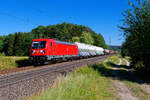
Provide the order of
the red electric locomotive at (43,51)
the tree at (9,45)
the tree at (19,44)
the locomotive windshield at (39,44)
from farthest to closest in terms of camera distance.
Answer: the tree at (9,45) < the tree at (19,44) < the locomotive windshield at (39,44) < the red electric locomotive at (43,51)

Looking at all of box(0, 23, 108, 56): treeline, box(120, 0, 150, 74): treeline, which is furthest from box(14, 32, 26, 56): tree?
box(120, 0, 150, 74): treeline

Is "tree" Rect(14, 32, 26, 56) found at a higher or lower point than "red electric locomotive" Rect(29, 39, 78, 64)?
higher

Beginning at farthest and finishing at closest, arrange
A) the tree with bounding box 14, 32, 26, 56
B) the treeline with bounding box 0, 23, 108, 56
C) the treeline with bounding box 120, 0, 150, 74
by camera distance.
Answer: the treeline with bounding box 0, 23, 108, 56, the tree with bounding box 14, 32, 26, 56, the treeline with bounding box 120, 0, 150, 74

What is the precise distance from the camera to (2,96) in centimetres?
684

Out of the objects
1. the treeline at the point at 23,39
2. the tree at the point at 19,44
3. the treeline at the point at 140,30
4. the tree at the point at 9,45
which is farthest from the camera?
the tree at the point at 9,45

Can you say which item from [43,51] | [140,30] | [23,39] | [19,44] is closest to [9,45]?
Answer: [19,44]

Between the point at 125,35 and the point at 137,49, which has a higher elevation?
the point at 125,35

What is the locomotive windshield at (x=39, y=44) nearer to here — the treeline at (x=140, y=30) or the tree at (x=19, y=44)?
the treeline at (x=140, y=30)

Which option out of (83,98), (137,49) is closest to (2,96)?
(83,98)

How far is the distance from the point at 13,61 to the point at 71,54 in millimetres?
12357

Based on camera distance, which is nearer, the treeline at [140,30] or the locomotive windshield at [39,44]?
the treeline at [140,30]

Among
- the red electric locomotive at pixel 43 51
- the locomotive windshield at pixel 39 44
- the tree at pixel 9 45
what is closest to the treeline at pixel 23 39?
the tree at pixel 9 45

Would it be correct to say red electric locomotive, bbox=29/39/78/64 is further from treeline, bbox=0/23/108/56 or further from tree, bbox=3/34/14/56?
tree, bbox=3/34/14/56

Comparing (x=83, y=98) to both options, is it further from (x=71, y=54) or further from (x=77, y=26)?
(x=77, y=26)
